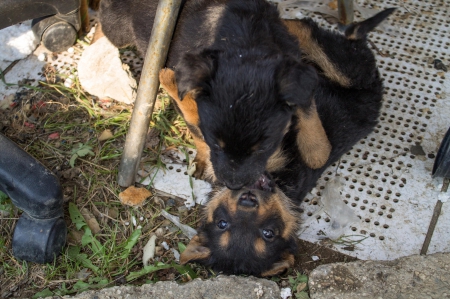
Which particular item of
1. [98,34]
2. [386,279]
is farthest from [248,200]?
[98,34]

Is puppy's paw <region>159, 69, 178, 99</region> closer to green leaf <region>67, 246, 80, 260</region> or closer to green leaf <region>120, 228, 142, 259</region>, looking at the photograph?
green leaf <region>120, 228, 142, 259</region>

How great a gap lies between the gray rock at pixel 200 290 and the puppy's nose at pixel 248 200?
0.46m

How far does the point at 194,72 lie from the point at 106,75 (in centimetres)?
162

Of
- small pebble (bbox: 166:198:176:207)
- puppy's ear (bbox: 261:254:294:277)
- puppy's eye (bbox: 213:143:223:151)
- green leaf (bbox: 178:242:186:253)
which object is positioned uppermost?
puppy's eye (bbox: 213:143:223:151)

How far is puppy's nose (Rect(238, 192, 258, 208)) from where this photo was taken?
3.12 m

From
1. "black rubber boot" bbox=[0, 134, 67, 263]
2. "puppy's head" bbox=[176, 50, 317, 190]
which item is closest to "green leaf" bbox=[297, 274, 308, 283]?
"puppy's head" bbox=[176, 50, 317, 190]

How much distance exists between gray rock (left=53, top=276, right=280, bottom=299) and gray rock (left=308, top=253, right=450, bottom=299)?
272 mm

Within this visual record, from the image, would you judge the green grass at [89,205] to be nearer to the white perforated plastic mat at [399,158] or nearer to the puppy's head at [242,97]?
the puppy's head at [242,97]

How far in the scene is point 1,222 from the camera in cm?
338

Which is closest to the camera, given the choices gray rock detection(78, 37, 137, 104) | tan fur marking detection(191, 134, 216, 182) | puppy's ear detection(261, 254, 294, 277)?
puppy's ear detection(261, 254, 294, 277)

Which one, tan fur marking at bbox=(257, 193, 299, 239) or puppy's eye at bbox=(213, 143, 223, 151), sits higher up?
puppy's eye at bbox=(213, 143, 223, 151)

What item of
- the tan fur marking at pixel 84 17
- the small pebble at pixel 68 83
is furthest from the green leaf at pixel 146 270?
the tan fur marking at pixel 84 17

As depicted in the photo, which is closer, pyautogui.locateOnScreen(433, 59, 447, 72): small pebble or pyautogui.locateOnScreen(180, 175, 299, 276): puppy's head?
pyautogui.locateOnScreen(180, 175, 299, 276): puppy's head

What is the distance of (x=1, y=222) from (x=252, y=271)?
1676 millimetres
